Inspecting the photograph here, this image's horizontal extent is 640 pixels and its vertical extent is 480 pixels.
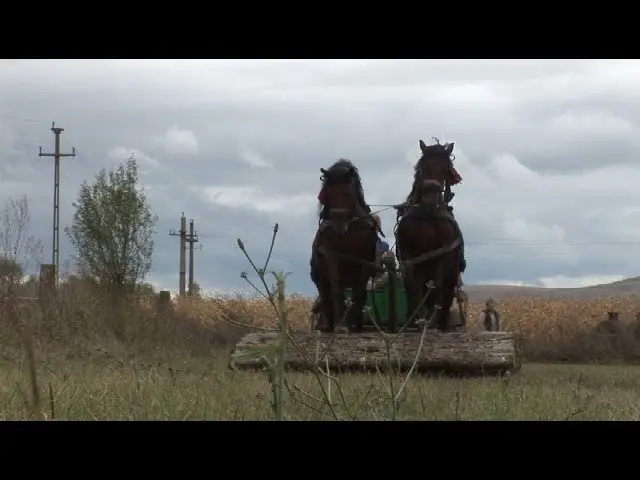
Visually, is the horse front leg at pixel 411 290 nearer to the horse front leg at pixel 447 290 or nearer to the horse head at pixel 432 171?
the horse front leg at pixel 447 290

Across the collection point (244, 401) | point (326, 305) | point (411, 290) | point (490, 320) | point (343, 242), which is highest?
point (343, 242)

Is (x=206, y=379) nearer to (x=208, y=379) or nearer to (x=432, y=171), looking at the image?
(x=208, y=379)

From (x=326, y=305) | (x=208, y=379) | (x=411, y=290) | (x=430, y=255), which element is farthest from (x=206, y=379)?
(x=326, y=305)

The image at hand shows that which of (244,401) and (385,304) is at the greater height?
(385,304)

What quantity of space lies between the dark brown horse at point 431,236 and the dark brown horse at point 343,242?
0.43 meters

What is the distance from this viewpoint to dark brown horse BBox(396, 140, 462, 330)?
10328 millimetres

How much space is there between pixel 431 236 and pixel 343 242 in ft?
3.43

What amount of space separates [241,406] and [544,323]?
1563cm

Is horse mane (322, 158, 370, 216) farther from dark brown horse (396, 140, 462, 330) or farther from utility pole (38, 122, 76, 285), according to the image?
utility pole (38, 122, 76, 285)

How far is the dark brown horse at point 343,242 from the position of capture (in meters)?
10.6

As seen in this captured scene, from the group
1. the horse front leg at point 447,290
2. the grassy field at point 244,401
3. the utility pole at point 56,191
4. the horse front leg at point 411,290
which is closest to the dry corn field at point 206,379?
the grassy field at point 244,401

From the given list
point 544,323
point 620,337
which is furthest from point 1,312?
point 544,323

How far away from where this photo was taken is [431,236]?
1038cm
